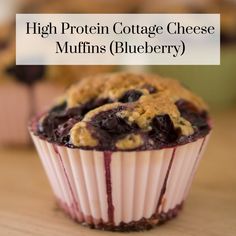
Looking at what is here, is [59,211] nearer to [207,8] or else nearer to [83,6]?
[83,6]

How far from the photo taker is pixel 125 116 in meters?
0.87

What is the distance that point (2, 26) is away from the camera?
1479 mm

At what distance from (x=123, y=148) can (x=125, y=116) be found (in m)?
0.06

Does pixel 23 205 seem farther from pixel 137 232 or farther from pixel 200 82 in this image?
pixel 200 82

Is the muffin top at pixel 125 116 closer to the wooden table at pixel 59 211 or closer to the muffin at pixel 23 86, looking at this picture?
the wooden table at pixel 59 211

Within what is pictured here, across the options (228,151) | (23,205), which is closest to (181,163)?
(23,205)

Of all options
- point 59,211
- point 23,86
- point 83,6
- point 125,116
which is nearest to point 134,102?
point 125,116

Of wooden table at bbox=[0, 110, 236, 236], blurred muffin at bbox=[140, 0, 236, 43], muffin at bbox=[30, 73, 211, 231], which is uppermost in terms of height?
blurred muffin at bbox=[140, 0, 236, 43]

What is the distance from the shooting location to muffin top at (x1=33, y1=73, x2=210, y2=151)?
85 cm

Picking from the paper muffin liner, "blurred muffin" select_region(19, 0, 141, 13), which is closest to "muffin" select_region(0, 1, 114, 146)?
"blurred muffin" select_region(19, 0, 141, 13)

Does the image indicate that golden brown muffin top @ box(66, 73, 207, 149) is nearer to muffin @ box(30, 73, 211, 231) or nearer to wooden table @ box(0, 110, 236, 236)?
muffin @ box(30, 73, 211, 231)

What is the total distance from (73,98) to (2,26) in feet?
1.88

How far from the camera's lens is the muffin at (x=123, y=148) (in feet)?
2.82

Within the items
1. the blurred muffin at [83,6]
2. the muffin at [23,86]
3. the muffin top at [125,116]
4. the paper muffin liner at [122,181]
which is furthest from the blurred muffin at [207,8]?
the paper muffin liner at [122,181]
